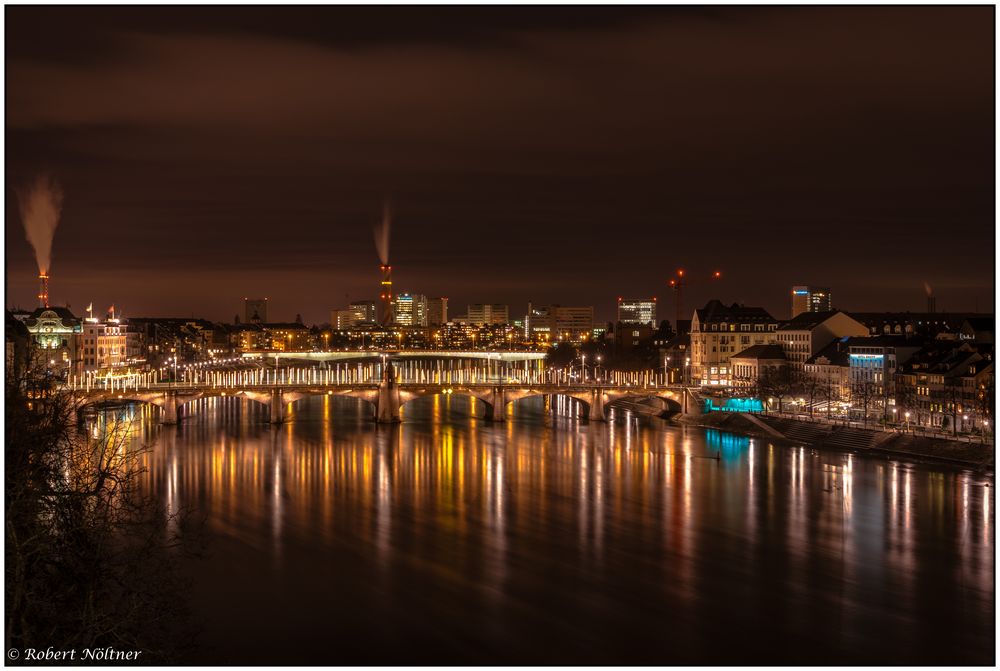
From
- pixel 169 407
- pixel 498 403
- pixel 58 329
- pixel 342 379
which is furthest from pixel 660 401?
pixel 58 329

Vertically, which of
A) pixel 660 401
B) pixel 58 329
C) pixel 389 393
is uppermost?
pixel 58 329

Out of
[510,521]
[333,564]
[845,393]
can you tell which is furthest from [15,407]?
[845,393]

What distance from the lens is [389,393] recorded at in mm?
44344

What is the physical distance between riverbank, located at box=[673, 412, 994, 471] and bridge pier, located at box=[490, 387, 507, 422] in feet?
25.4

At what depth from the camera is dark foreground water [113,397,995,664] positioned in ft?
47.1

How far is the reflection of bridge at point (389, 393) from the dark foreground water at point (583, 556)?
351 inches

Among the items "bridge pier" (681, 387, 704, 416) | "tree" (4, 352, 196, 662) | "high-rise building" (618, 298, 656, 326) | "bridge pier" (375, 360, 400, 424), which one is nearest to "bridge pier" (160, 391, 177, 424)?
"bridge pier" (375, 360, 400, 424)

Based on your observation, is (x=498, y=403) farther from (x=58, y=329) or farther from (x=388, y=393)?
(x=58, y=329)

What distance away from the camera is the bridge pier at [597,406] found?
45469 mm

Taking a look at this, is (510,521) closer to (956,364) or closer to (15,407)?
(15,407)

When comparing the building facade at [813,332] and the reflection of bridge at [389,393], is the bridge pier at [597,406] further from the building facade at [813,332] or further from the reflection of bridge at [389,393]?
the building facade at [813,332]

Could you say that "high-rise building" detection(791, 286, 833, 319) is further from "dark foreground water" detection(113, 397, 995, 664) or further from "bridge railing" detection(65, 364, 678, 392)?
"dark foreground water" detection(113, 397, 995, 664)

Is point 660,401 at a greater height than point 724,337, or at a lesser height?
lesser

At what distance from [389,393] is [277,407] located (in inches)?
189
